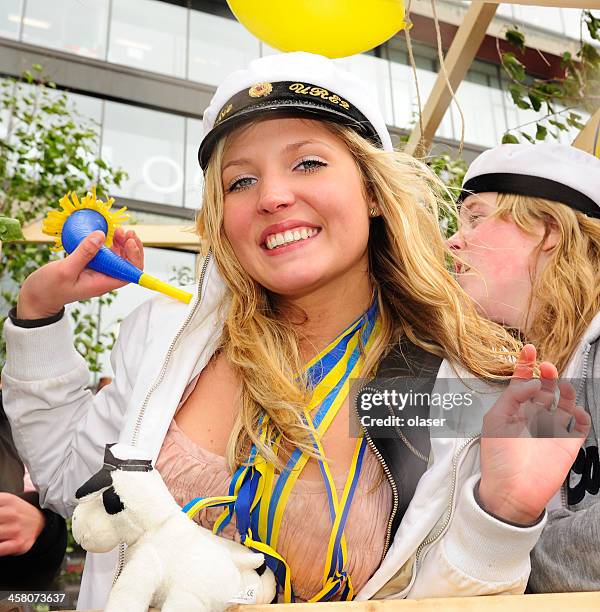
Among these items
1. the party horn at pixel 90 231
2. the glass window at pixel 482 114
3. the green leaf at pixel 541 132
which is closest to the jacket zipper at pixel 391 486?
the party horn at pixel 90 231

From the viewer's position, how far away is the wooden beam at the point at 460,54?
2326mm

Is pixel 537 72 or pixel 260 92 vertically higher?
pixel 537 72

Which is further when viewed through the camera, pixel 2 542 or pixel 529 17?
pixel 529 17

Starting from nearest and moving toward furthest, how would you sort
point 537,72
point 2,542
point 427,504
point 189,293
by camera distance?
point 427,504 < point 189,293 < point 2,542 < point 537,72

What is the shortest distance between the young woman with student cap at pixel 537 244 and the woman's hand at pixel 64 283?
0.63 metres

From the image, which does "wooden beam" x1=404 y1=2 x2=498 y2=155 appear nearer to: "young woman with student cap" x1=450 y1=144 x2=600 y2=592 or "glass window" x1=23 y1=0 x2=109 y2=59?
"young woman with student cap" x1=450 y1=144 x2=600 y2=592

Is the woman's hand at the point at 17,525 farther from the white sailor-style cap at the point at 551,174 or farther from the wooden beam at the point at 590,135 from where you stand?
the wooden beam at the point at 590,135

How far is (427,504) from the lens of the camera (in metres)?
0.81

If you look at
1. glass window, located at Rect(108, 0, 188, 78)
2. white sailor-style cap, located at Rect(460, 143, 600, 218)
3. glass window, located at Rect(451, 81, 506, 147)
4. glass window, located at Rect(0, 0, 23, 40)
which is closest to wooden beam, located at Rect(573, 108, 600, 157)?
white sailor-style cap, located at Rect(460, 143, 600, 218)

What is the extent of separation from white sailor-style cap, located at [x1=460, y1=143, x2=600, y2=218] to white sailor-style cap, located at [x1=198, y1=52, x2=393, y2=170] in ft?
1.59

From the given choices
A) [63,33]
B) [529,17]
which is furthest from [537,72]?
[63,33]

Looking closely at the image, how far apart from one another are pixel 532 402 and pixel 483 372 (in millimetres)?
233

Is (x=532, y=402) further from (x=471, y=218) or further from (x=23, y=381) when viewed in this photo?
(x=471, y=218)

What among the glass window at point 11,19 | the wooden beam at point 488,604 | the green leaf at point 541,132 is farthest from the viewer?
the glass window at point 11,19
